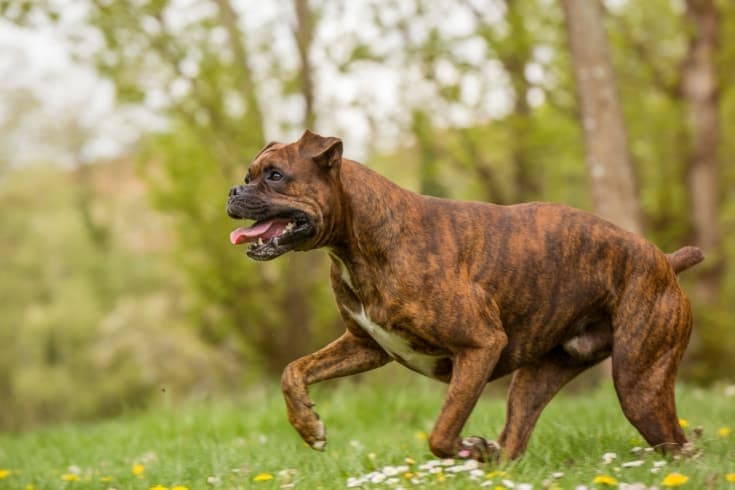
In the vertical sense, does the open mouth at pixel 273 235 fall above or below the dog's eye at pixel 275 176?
below

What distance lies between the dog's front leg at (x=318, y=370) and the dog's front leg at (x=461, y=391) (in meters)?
0.61

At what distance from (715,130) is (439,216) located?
15.4 m

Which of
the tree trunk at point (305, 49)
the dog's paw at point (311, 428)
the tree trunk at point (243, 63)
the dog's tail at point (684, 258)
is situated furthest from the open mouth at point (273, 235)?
the tree trunk at point (243, 63)

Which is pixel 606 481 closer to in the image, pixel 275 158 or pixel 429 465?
pixel 429 465

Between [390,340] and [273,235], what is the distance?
0.80 metres

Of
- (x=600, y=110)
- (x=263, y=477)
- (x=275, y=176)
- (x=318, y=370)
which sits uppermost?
(x=600, y=110)

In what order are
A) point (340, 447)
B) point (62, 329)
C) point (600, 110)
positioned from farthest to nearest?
point (62, 329)
point (600, 110)
point (340, 447)

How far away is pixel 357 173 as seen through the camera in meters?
5.11

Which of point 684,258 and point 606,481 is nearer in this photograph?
point 606,481

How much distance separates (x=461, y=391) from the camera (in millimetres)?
4977

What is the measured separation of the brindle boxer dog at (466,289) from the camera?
4973mm

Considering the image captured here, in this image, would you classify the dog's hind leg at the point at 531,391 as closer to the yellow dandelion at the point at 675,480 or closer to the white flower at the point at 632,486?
the white flower at the point at 632,486

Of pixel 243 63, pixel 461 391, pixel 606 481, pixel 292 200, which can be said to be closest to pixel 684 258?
pixel 461 391

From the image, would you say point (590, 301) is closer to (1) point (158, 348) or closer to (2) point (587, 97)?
(2) point (587, 97)
